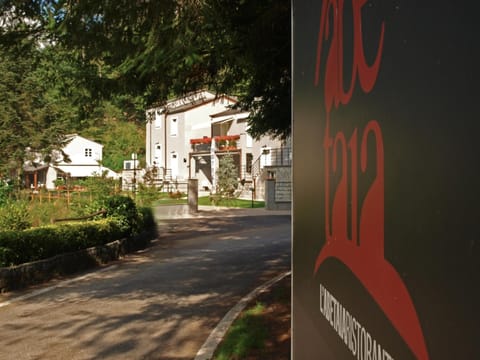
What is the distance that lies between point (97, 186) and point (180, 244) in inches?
211

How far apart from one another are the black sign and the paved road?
204 inches

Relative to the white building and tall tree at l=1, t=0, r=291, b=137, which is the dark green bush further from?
the white building

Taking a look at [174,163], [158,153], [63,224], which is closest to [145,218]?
[63,224]

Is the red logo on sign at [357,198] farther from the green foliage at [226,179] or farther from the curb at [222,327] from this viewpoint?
the green foliage at [226,179]

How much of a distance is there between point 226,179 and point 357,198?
40.6m

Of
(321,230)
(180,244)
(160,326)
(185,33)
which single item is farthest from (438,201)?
(180,244)

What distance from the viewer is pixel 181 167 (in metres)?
58.3

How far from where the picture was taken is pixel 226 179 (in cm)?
4253

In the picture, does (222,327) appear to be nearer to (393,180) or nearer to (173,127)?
(393,180)

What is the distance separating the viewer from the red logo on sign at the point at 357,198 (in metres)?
1.54

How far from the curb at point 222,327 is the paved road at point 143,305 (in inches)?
5.6

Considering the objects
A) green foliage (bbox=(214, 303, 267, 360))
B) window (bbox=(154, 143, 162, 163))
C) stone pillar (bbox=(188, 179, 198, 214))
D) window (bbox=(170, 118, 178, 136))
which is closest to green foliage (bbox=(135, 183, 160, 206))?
stone pillar (bbox=(188, 179, 198, 214))

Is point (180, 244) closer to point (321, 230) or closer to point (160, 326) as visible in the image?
point (160, 326)

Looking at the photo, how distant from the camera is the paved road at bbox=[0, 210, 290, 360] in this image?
7.63 metres
